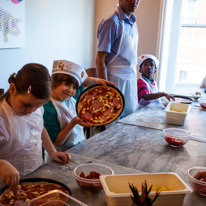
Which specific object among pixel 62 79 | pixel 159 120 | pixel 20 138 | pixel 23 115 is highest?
pixel 62 79

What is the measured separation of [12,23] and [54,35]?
0.76 m

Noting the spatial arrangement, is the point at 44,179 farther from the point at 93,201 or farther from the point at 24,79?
the point at 24,79

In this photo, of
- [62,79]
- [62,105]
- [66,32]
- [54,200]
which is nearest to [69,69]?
[62,79]

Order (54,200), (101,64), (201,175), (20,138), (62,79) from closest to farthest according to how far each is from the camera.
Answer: (54,200) < (201,175) < (20,138) < (62,79) < (101,64)

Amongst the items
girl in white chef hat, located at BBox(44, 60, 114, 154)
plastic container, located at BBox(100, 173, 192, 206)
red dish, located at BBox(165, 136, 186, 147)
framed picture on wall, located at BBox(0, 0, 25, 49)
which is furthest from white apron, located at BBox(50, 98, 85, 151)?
framed picture on wall, located at BBox(0, 0, 25, 49)

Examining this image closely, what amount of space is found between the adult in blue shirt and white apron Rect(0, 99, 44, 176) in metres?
1.21

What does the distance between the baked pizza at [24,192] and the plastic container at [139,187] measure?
159mm

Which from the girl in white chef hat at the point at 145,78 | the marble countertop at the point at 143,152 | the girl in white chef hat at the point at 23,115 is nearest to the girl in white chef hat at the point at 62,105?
the marble countertop at the point at 143,152

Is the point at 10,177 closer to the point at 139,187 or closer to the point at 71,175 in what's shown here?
the point at 71,175

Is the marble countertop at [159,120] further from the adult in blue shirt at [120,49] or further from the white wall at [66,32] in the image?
the white wall at [66,32]

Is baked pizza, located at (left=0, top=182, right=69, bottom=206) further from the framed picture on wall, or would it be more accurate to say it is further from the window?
the window

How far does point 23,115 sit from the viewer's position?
1.15m

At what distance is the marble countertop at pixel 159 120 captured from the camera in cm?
189

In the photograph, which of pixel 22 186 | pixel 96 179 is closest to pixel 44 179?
pixel 22 186
